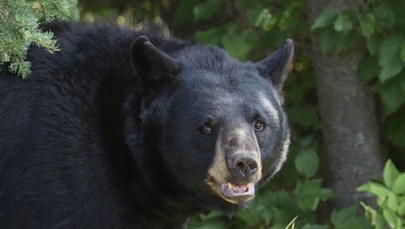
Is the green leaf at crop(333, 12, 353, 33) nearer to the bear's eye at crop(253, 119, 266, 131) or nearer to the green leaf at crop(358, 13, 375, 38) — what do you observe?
the green leaf at crop(358, 13, 375, 38)

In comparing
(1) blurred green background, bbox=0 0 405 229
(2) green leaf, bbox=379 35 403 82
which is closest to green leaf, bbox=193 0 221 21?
(1) blurred green background, bbox=0 0 405 229

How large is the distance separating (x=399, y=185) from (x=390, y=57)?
0.91 m

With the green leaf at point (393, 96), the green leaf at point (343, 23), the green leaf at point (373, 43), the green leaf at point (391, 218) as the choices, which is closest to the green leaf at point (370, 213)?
the green leaf at point (391, 218)

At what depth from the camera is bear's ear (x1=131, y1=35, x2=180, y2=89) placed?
5754 millimetres

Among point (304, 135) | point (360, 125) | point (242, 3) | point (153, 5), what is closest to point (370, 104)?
point (360, 125)

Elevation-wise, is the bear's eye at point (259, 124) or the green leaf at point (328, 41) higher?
the green leaf at point (328, 41)

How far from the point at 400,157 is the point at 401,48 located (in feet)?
5.50

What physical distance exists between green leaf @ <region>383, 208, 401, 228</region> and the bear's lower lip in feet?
6.12

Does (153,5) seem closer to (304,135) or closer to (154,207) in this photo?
(304,135)

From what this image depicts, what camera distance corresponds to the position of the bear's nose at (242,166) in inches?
212

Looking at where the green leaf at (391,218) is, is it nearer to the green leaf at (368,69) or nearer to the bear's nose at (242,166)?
the green leaf at (368,69)

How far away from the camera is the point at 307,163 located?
8.29 metres

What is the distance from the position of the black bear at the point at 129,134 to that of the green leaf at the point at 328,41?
5.78 ft

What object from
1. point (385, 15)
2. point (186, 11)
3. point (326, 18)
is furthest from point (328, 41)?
point (186, 11)
